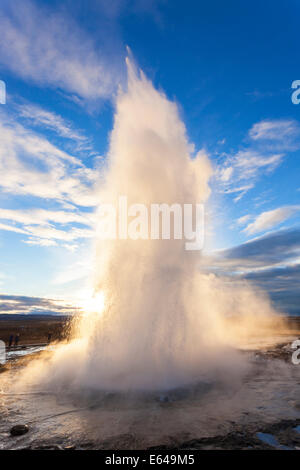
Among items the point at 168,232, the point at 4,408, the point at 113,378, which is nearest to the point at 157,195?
the point at 168,232

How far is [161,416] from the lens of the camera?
26.2 feet

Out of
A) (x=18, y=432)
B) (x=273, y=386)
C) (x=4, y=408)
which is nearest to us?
(x=18, y=432)

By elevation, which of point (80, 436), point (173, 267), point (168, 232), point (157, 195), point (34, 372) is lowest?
point (34, 372)

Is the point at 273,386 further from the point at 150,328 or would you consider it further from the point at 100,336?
the point at 100,336

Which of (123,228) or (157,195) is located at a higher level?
(157,195)

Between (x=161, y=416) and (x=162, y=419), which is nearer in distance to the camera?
(x=162, y=419)

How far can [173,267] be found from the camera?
619 inches

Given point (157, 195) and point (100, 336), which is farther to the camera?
point (157, 195)

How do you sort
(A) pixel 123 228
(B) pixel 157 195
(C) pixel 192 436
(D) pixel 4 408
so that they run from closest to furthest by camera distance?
(C) pixel 192 436, (D) pixel 4 408, (A) pixel 123 228, (B) pixel 157 195

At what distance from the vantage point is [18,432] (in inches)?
279

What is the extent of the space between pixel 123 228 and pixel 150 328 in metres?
6.09

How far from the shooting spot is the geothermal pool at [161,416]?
21.2ft

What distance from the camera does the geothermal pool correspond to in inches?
255
